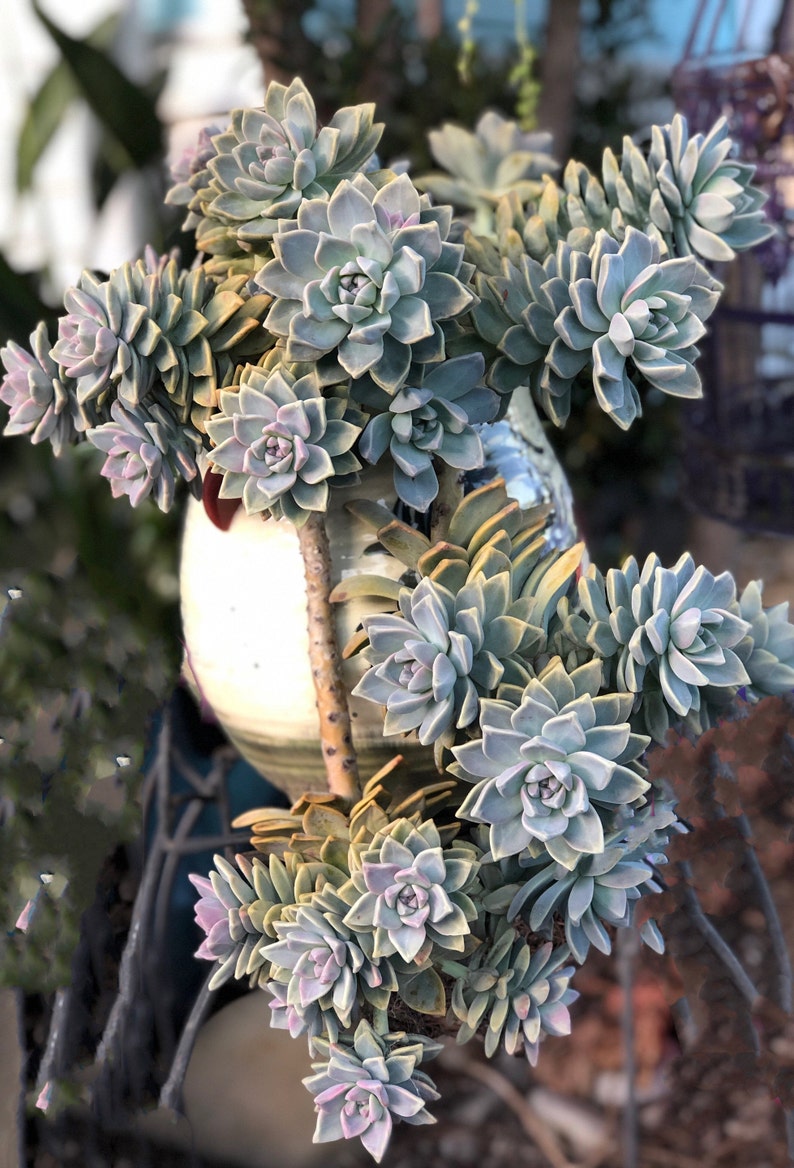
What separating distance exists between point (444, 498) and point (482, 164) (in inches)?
11.1

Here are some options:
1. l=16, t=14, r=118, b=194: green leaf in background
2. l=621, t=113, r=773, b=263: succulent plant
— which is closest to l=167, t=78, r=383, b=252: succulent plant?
l=621, t=113, r=773, b=263: succulent plant

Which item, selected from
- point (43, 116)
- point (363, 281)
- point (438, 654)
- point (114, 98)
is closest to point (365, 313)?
point (363, 281)

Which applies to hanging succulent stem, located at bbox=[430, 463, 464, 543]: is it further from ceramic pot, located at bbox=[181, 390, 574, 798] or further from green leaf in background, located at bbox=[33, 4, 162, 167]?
green leaf in background, located at bbox=[33, 4, 162, 167]

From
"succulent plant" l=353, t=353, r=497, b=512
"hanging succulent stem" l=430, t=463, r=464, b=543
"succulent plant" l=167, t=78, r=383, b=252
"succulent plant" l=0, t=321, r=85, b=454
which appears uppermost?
"succulent plant" l=167, t=78, r=383, b=252

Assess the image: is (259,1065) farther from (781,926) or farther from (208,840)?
(781,926)

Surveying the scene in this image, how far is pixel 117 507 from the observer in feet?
3.75

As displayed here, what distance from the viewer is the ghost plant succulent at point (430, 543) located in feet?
1.14

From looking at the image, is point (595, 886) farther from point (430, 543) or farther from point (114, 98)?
point (114, 98)

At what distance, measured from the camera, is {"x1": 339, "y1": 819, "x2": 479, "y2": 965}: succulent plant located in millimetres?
353

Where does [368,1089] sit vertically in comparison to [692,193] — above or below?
below

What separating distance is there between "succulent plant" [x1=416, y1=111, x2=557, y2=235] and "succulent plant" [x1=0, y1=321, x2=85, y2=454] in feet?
0.92

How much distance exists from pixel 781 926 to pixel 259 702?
0.85 ft

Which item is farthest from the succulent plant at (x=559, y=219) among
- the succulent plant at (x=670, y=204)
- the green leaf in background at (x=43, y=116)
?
the green leaf in background at (x=43, y=116)

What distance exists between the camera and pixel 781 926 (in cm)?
46
